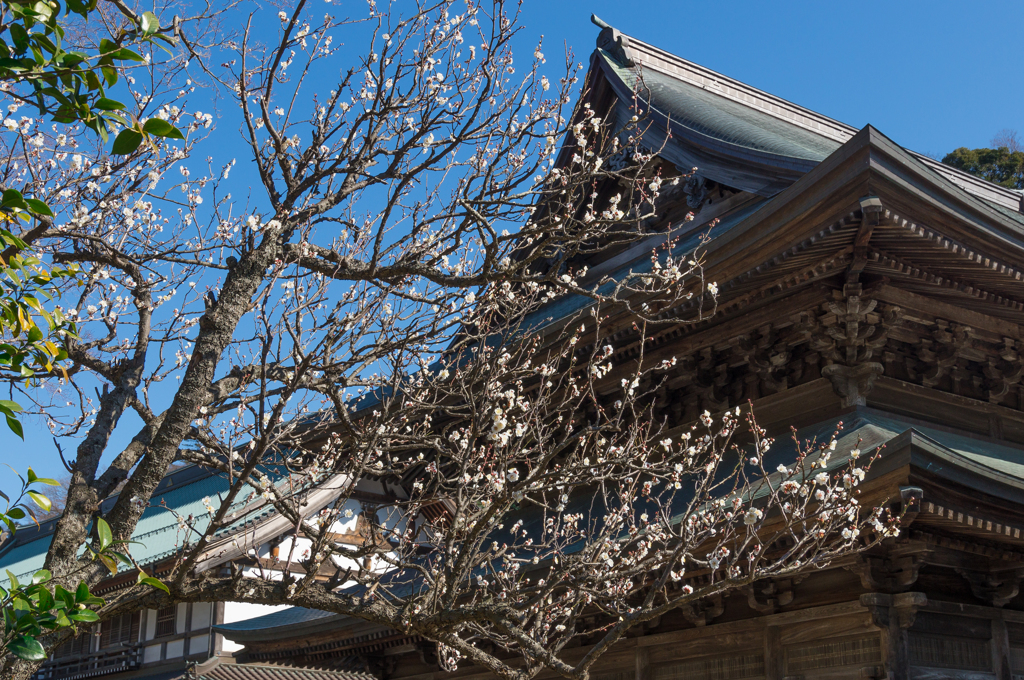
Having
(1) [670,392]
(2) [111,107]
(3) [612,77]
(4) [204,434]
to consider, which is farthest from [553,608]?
(3) [612,77]

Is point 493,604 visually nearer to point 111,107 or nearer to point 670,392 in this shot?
point 111,107

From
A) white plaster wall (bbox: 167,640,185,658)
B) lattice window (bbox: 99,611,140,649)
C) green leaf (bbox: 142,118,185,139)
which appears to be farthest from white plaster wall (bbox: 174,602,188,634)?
green leaf (bbox: 142,118,185,139)

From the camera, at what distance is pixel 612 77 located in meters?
11.2

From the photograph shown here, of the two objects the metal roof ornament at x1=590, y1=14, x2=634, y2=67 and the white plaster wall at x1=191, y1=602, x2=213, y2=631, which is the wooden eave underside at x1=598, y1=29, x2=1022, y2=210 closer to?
the metal roof ornament at x1=590, y1=14, x2=634, y2=67

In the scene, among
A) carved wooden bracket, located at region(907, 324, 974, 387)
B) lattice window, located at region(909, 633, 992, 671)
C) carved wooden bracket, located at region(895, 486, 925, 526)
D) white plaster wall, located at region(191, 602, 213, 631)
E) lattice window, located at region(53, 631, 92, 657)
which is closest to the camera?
carved wooden bracket, located at region(895, 486, 925, 526)

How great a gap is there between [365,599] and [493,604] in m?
0.75

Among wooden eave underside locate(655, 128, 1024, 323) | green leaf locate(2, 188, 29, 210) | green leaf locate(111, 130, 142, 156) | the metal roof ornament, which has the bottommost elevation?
green leaf locate(2, 188, 29, 210)

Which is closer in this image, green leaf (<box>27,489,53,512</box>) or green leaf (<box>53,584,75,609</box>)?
green leaf (<box>53,584,75,609</box>)

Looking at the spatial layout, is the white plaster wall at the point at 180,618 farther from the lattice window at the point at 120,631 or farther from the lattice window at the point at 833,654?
the lattice window at the point at 833,654

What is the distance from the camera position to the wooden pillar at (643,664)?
7168 millimetres

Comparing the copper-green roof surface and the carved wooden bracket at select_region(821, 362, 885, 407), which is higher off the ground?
the copper-green roof surface

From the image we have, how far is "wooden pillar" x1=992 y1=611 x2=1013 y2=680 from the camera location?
589 cm

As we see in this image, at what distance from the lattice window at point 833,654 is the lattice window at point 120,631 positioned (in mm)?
13040

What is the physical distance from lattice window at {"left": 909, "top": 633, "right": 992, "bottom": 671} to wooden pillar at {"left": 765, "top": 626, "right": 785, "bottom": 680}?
95 cm
